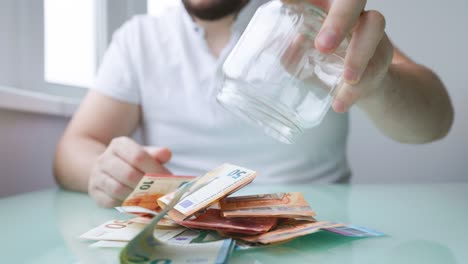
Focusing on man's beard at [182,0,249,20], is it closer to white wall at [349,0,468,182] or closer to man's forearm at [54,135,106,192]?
man's forearm at [54,135,106,192]

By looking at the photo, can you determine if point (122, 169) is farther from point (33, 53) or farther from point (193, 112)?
point (33, 53)

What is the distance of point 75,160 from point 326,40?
2.49ft

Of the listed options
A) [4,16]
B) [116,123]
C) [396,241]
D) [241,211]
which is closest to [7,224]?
[241,211]

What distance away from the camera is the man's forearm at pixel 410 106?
0.88 meters

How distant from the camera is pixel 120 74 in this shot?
1358mm

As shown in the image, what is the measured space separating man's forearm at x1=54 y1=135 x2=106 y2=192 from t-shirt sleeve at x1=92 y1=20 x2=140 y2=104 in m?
0.18

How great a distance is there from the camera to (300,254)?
471 millimetres

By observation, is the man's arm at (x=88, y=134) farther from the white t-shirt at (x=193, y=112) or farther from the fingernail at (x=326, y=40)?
the fingernail at (x=326, y=40)

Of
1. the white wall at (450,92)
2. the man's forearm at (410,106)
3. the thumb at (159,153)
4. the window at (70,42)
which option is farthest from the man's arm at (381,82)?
the window at (70,42)

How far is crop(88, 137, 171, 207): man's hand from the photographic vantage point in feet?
2.56

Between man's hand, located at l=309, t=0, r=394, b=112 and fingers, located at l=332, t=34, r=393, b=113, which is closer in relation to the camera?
man's hand, located at l=309, t=0, r=394, b=112

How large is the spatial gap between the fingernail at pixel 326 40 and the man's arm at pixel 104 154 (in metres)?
0.39

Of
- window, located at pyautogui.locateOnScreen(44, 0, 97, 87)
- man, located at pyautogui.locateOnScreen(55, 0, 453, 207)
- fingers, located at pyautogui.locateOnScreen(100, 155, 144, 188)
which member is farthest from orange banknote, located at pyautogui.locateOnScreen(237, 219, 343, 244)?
window, located at pyautogui.locateOnScreen(44, 0, 97, 87)

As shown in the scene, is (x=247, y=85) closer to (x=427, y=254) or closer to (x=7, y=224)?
(x=427, y=254)
